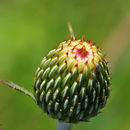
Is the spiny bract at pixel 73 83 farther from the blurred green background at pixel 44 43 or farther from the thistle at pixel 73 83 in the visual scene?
the blurred green background at pixel 44 43

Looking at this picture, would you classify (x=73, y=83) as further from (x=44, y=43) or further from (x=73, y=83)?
(x=44, y=43)

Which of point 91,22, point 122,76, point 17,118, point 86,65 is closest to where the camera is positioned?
point 86,65

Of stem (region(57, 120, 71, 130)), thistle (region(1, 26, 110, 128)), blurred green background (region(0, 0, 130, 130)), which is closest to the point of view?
thistle (region(1, 26, 110, 128))

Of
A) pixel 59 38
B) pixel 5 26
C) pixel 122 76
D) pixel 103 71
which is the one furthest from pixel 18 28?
pixel 103 71

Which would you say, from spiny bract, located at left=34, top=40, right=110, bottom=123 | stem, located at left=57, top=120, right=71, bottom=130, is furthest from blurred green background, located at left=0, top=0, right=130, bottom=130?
spiny bract, located at left=34, top=40, right=110, bottom=123

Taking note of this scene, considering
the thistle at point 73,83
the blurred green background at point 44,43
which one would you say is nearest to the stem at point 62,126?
the thistle at point 73,83

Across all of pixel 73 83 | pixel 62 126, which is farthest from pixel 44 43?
pixel 73 83

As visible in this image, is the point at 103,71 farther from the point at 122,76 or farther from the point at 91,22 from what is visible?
the point at 91,22

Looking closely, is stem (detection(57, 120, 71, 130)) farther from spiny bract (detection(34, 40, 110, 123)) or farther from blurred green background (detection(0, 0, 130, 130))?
blurred green background (detection(0, 0, 130, 130))
